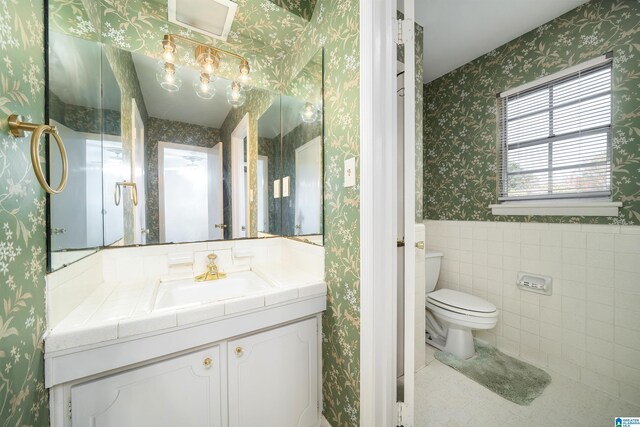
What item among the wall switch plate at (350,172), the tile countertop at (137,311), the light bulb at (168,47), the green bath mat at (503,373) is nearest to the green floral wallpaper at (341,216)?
the wall switch plate at (350,172)

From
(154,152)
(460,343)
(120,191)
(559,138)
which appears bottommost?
(460,343)

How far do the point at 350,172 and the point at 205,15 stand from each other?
1.18 metres

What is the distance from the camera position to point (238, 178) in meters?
1.50

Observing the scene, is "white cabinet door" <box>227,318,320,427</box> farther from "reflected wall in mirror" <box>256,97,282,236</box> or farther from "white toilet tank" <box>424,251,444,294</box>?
"white toilet tank" <box>424,251,444,294</box>

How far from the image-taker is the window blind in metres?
1.64

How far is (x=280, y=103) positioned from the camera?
5.38 feet

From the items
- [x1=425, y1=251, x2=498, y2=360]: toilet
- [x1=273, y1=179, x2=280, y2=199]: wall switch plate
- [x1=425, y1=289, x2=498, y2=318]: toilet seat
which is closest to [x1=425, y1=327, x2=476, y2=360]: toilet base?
[x1=425, y1=251, x2=498, y2=360]: toilet

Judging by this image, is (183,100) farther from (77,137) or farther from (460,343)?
(460,343)

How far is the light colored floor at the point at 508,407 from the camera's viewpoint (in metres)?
1.34

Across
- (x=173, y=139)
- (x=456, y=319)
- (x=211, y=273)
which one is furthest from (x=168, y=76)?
(x=456, y=319)

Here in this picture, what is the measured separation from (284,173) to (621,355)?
242cm

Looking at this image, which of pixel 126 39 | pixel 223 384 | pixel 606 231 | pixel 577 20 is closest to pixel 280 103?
pixel 126 39

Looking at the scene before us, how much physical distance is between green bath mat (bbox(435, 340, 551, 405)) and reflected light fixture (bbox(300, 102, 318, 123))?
6.62 feet

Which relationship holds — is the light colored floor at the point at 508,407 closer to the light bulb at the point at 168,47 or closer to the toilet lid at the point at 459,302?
the toilet lid at the point at 459,302
